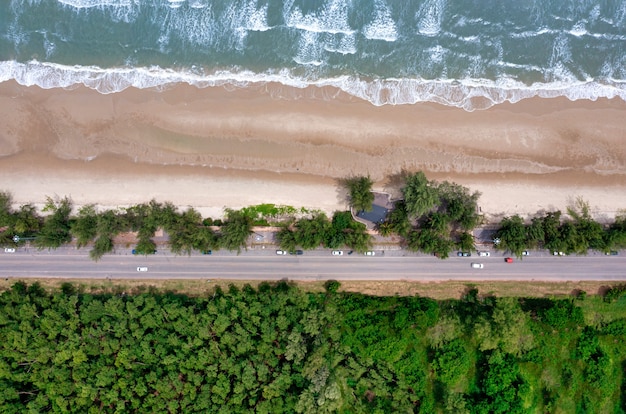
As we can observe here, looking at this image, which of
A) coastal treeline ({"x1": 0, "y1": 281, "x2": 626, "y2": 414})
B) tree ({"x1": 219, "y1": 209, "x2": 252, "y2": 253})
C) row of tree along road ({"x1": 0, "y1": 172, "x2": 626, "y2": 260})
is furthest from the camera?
tree ({"x1": 219, "y1": 209, "x2": 252, "y2": 253})

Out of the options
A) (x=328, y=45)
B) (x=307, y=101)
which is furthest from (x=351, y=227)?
(x=328, y=45)

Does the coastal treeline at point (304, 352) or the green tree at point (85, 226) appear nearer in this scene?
the coastal treeline at point (304, 352)

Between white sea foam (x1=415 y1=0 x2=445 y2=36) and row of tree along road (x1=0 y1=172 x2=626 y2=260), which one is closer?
row of tree along road (x1=0 y1=172 x2=626 y2=260)

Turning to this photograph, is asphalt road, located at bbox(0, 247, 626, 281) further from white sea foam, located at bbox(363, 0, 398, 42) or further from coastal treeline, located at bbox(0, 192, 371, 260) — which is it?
white sea foam, located at bbox(363, 0, 398, 42)

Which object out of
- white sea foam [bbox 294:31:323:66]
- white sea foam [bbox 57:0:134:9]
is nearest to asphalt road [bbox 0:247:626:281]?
white sea foam [bbox 294:31:323:66]

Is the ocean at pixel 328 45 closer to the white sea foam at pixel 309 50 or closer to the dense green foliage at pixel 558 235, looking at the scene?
the white sea foam at pixel 309 50

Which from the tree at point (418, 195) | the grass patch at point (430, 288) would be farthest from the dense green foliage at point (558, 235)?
the tree at point (418, 195)

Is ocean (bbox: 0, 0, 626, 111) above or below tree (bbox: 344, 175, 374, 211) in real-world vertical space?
above
